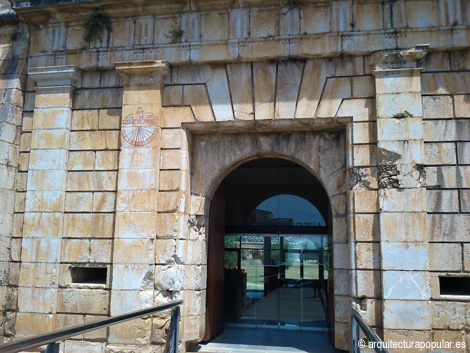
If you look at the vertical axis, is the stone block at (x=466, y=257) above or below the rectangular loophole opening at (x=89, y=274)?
above

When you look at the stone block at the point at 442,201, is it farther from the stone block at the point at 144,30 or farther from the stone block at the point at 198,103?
the stone block at the point at 144,30

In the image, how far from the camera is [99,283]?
6.70 metres

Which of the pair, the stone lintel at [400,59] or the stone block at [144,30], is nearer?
the stone lintel at [400,59]

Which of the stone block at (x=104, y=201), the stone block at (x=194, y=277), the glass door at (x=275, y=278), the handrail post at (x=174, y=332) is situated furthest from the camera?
the glass door at (x=275, y=278)

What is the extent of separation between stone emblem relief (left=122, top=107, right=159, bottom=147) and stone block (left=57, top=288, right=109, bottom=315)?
230cm

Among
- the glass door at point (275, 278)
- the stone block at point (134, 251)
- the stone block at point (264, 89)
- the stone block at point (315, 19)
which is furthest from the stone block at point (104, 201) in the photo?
the glass door at point (275, 278)

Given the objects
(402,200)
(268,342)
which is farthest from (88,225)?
(402,200)

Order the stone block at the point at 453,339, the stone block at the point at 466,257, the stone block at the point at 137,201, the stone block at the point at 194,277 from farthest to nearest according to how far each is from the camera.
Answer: the stone block at the point at 194,277 → the stone block at the point at 137,201 → the stone block at the point at 466,257 → the stone block at the point at 453,339

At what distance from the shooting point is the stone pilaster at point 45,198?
258 inches

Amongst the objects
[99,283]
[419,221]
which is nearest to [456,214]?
Result: [419,221]

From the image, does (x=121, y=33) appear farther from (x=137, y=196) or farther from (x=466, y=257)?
(x=466, y=257)

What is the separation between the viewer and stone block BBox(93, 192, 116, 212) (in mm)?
6684

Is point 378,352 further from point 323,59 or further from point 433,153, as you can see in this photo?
point 323,59

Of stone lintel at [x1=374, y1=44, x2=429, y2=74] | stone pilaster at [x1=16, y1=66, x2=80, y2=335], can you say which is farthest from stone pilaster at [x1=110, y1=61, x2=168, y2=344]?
stone lintel at [x1=374, y1=44, x2=429, y2=74]
